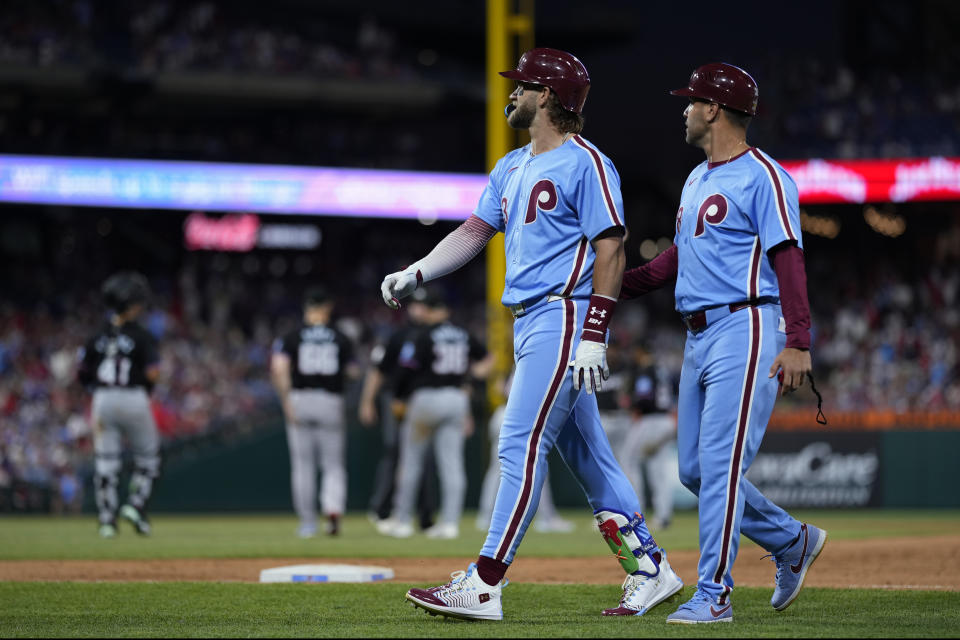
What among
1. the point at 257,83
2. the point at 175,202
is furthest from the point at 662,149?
the point at 175,202

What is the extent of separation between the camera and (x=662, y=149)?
86.8 ft

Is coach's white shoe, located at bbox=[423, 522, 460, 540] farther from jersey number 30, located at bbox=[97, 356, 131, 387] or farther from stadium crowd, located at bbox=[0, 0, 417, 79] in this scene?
stadium crowd, located at bbox=[0, 0, 417, 79]

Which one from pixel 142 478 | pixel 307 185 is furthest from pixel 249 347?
pixel 142 478

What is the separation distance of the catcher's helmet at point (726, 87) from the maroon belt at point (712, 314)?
736mm

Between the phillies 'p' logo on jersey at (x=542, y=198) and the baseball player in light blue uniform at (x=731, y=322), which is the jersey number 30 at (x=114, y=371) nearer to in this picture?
the phillies 'p' logo on jersey at (x=542, y=198)

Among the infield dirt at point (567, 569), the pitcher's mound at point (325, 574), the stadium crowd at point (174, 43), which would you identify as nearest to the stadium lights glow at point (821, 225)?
the stadium crowd at point (174, 43)

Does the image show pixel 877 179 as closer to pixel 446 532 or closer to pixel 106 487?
pixel 446 532

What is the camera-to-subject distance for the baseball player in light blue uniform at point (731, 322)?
14.4 feet

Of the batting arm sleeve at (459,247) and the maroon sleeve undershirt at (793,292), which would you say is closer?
the maroon sleeve undershirt at (793,292)

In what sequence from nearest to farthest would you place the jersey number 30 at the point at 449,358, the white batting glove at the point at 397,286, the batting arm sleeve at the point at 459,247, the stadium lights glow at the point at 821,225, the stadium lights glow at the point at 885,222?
the white batting glove at the point at 397,286 < the batting arm sleeve at the point at 459,247 < the jersey number 30 at the point at 449,358 < the stadium lights glow at the point at 885,222 < the stadium lights glow at the point at 821,225

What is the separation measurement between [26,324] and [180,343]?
272 centimetres

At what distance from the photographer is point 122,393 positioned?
990cm

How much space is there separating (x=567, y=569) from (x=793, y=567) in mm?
2529

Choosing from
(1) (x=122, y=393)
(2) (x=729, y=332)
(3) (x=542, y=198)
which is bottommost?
(1) (x=122, y=393)
